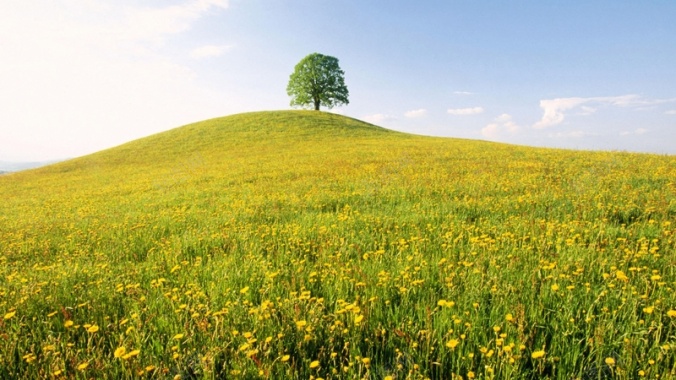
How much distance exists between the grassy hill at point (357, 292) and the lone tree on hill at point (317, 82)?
57.4 meters

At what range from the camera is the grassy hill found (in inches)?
92.0

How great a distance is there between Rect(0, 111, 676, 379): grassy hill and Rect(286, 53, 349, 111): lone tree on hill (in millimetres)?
57382

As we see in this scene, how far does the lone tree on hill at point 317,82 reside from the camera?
6176cm

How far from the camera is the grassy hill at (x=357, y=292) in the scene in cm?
234

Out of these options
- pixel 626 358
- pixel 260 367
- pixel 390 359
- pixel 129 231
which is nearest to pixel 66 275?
pixel 129 231

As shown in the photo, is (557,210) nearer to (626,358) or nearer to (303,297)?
(626,358)

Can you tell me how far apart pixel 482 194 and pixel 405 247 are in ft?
16.2

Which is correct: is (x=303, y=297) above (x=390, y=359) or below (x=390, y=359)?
above

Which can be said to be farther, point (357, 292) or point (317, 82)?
point (317, 82)

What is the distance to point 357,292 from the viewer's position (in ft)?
11.0

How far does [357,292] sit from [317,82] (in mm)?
62928

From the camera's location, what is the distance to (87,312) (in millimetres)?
3266

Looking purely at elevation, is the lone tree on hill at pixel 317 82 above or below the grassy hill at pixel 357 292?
above

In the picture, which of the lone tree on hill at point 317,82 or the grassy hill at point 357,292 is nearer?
the grassy hill at point 357,292
